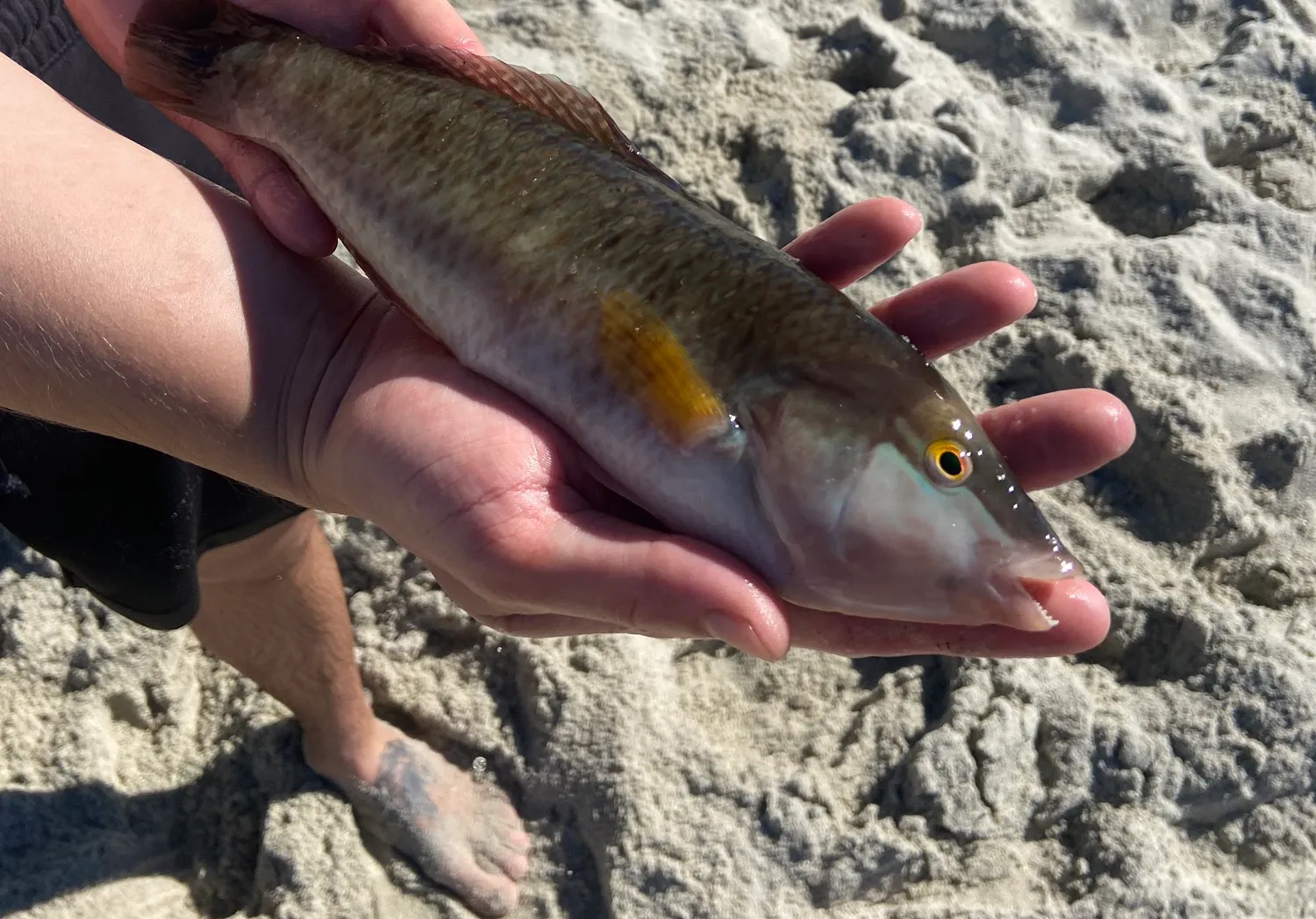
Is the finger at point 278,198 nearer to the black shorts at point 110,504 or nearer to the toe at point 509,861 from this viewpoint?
the black shorts at point 110,504

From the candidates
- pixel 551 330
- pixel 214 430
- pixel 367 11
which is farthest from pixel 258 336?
pixel 367 11

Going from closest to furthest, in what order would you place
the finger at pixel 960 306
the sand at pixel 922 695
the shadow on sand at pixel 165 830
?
the finger at pixel 960 306, the sand at pixel 922 695, the shadow on sand at pixel 165 830

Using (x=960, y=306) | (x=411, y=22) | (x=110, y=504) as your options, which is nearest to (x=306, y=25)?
(x=411, y=22)

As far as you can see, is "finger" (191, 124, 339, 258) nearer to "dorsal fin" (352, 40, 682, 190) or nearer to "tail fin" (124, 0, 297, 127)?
"tail fin" (124, 0, 297, 127)

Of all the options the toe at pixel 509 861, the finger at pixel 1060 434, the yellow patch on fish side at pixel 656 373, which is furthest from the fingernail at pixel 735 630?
the toe at pixel 509 861

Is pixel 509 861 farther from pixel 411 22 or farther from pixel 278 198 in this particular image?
pixel 411 22

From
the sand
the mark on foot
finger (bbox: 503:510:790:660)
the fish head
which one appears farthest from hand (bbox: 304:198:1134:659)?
the mark on foot
